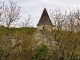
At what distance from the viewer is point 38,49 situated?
24234mm

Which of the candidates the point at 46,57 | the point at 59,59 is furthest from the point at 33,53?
the point at 59,59

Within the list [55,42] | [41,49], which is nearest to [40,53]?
[41,49]

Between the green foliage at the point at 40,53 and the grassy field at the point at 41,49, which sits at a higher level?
the grassy field at the point at 41,49

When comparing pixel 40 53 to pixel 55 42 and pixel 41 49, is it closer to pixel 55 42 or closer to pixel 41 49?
pixel 41 49

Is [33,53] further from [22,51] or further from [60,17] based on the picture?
[60,17]

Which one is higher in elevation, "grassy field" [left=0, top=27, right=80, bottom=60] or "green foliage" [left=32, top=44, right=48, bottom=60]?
"grassy field" [left=0, top=27, right=80, bottom=60]

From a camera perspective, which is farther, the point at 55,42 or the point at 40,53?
the point at 40,53

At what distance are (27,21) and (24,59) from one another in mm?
2981

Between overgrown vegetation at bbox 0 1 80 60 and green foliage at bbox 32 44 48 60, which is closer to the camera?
overgrown vegetation at bbox 0 1 80 60

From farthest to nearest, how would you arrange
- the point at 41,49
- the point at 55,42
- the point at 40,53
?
the point at 41,49 < the point at 40,53 < the point at 55,42

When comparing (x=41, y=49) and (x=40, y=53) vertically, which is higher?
(x=41, y=49)

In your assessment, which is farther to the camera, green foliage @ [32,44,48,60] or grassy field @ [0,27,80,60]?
green foliage @ [32,44,48,60]

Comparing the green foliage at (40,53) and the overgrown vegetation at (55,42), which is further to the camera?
the green foliage at (40,53)

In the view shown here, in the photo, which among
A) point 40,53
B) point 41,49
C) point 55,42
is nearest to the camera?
point 55,42
